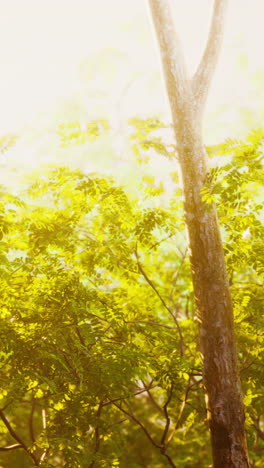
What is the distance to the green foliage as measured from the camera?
15.3 feet

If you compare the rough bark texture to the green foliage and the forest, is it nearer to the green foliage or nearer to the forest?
the forest

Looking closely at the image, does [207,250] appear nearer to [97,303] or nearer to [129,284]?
[97,303]

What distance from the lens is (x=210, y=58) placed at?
592 cm

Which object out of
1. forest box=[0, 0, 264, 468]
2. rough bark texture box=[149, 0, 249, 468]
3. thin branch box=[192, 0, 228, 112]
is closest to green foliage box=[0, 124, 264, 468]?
forest box=[0, 0, 264, 468]

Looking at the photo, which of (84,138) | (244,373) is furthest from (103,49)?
(244,373)

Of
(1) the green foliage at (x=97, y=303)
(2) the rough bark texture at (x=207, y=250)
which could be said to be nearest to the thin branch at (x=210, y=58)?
(2) the rough bark texture at (x=207, y=250)

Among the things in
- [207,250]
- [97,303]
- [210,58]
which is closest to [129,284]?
[97,303]

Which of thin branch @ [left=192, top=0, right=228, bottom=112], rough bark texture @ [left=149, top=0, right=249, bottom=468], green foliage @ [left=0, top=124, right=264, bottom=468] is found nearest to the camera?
green foliage @ [left=0, top=124, right=264, bottom=468]

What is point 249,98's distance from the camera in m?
14.4

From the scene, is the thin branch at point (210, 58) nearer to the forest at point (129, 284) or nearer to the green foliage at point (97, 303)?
the forest at point (129, 284)

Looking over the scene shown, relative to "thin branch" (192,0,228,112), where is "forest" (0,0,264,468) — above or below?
below

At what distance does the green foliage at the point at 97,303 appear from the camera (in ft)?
15.3

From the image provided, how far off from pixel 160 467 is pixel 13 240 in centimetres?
694

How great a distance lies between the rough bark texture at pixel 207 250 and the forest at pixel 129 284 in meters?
0.01
